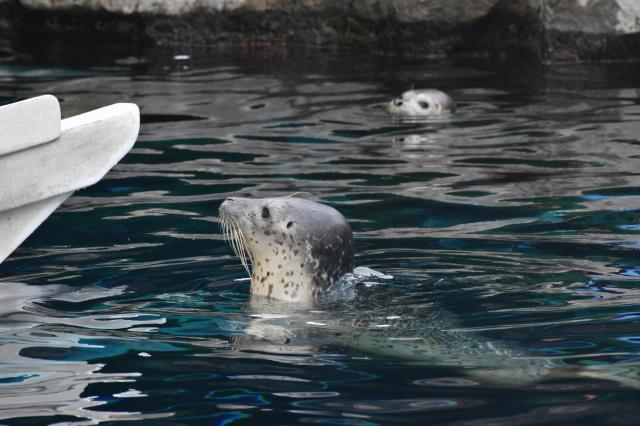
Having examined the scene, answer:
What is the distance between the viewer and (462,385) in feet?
13.2

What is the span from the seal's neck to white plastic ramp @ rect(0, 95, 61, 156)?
44.4 inches

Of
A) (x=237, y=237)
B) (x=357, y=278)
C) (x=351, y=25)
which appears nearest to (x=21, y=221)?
(x=237, y=237)

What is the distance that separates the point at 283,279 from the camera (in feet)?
18.0

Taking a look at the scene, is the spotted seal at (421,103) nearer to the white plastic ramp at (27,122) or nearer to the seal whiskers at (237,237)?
the seal whiskers at (237,237)

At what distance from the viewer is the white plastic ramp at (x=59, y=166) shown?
16.4ft

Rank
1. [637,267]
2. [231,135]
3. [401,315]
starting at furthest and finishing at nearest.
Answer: [231,135], [637,267], [401,315]

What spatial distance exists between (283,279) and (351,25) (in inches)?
310

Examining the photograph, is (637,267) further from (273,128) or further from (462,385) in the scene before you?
(273,128)

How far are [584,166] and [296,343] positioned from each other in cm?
368

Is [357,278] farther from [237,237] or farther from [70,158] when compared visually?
[70,158]

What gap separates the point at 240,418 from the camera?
12.3ft

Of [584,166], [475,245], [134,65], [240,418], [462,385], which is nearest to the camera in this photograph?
[240,418]

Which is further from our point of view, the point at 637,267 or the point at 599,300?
the point at 637,267

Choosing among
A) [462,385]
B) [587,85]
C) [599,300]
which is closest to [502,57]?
[587,85]
